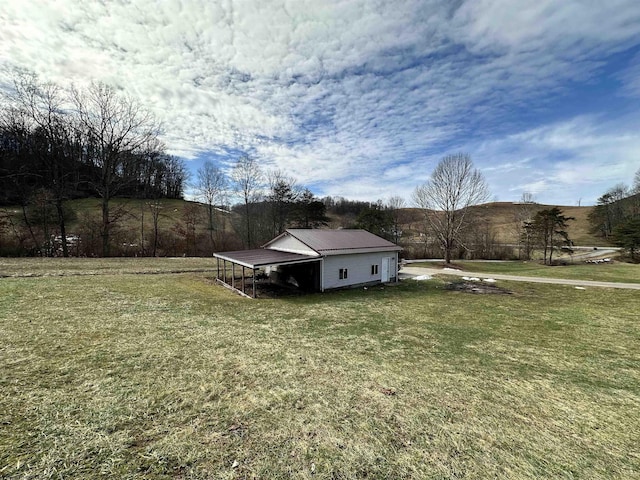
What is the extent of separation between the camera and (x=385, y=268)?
725 inches

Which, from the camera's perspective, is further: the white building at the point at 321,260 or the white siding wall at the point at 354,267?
the white siding wall at the point at 354,267

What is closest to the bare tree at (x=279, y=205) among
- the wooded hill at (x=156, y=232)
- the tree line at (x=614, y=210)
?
the wooded hill at (x=156, y=232)

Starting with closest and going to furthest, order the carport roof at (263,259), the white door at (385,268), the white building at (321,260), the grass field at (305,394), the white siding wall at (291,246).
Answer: the grass field at (305,394), the carport roof at (263,259), the white building at (321,260), the white siding wall at (291,246), the white door at (385,268)

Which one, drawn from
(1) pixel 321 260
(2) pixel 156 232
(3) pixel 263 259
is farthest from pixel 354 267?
(2) pixel 156 232

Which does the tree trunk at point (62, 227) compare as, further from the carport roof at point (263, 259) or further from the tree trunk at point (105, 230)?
the carport roof at point (263, 259)

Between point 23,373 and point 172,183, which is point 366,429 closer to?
point 23,373

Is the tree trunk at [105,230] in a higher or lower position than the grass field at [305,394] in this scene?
higher

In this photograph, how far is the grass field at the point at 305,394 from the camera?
130 inches

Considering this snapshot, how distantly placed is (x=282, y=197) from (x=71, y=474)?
31.8 meters

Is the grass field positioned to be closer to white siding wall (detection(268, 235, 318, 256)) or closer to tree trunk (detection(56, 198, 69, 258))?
white siding wall (detection(268, 235, 318, 256))

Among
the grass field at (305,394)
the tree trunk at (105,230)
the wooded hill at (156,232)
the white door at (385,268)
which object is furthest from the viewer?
the tree trunk at (105,230)

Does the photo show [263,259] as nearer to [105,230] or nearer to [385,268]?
[385,268]

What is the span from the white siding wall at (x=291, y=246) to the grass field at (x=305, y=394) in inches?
222

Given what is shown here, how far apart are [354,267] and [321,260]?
2.79 m
